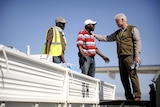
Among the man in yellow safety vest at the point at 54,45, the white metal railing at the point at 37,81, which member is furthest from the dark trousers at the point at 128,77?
the man in yellow safety vest at the point at 54,45

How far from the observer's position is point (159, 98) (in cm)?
332

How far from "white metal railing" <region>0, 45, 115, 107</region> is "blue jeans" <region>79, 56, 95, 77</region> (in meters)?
0.86

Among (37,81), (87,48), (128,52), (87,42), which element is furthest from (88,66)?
(37,81)

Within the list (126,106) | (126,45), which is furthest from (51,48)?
(126,106)

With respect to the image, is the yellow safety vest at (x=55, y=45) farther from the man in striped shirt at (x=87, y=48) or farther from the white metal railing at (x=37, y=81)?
the white metal railing at (x=37, y=81)

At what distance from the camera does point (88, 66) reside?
5.33 m

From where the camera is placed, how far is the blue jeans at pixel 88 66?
5.28m

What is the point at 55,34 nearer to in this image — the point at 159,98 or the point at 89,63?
the point at 89,63

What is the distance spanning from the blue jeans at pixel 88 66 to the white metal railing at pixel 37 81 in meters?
0.86

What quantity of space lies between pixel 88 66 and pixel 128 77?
101 cm

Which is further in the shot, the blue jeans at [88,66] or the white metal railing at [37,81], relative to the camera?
the blue jeans at [88,66]

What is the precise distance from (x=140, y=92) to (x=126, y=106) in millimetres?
535

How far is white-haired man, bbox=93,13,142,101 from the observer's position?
4.40 metres

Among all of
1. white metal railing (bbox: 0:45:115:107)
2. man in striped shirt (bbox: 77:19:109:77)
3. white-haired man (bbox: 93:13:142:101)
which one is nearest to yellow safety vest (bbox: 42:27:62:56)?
man in striped shirt (bbox: 77:19:109:77)
